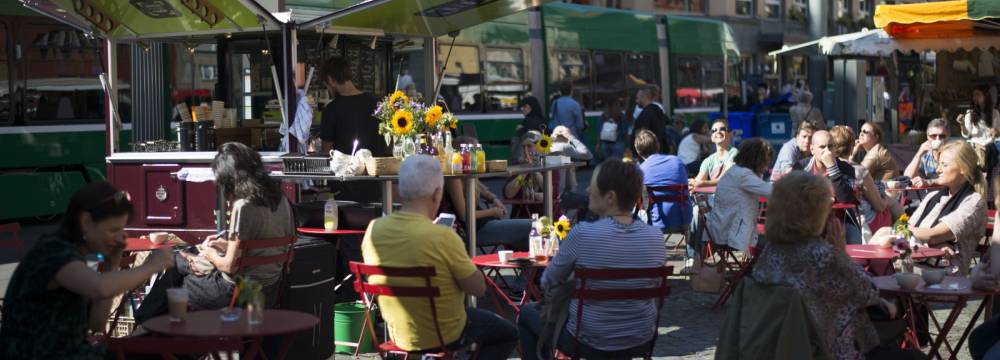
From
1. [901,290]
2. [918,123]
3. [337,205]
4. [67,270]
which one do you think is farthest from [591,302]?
[918,123]

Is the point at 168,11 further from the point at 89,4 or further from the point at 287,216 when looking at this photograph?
the point at 287,216

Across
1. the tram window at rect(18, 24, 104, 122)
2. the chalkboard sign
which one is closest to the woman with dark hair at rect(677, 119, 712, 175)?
the chalkboard sign

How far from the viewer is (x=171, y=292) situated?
509 centimetres

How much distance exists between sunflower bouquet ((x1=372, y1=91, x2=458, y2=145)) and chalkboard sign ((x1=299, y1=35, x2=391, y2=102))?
6.40ft

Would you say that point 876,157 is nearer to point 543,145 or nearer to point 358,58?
point 543,145

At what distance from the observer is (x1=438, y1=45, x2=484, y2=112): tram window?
21.3 metres

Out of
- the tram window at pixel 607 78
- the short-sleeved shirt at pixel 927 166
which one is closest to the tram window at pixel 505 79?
the tram window at pixel 607 78

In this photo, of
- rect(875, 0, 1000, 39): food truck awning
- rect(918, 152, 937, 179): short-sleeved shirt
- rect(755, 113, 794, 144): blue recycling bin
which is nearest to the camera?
rect(918, 152, 937, 179): short-sleeved shirt

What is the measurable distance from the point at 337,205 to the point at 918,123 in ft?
42.9

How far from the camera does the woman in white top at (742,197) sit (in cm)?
911

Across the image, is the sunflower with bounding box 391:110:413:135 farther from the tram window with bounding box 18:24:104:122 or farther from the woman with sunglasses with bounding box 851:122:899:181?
the tram window with bounding box 18:24:104:122

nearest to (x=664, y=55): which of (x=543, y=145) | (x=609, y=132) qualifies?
(x=609, y=132)

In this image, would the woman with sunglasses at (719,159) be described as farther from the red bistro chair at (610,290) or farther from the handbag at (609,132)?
the handbag at (609,132)

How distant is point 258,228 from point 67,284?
2.04 m
